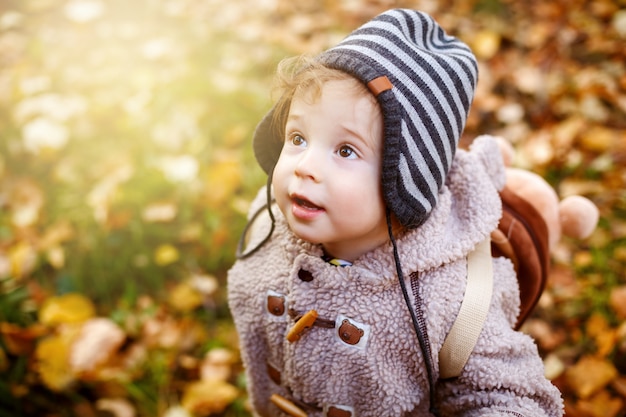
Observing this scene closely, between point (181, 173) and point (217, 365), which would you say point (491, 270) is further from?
point (181, 173)

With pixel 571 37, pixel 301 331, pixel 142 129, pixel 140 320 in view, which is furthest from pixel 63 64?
pixel 571 37

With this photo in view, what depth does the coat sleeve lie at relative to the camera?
0.96m

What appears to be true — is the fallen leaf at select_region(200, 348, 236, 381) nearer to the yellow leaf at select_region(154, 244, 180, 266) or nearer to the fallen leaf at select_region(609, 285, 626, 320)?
the yellow leaf at select_region(154, 244, 180, 266)

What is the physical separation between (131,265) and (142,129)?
28.4 inches

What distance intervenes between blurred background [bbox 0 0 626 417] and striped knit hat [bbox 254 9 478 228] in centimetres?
33

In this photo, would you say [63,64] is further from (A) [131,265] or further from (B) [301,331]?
(B) [301,331]

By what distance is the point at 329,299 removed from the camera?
1019mm

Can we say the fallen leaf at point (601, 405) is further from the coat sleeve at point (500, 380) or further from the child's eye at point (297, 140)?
the child's eye at point (297, 140)

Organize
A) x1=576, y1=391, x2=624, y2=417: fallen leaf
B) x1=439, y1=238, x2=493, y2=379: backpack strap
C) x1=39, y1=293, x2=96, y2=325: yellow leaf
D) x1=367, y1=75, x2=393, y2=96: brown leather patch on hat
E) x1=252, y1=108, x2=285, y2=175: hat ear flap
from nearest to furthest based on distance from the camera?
x1=367, y1=75, x2=393, y2=96: brown leather patch on hat < x1=439, y1=238, x2=493, y2=379: backpack strap < x1=252, y1=108, x2=285, y2=175: hat ear flap < x1=576, y1=391, x2=624, y2=417: fallen leaf < x1=39, y1=293, x2=96, y2=325: yellow leaf

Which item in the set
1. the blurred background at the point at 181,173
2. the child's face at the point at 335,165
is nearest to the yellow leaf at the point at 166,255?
the blurred background at the point at 181,173

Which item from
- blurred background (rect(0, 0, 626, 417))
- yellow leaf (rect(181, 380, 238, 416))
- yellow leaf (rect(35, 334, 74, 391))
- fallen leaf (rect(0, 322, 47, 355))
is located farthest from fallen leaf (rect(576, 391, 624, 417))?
fallen leaf (rect(0, 322, 47, 355))

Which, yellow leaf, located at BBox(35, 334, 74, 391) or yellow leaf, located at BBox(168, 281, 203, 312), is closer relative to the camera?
yellow leaf, located at BBox(35, 334, 74, 391)

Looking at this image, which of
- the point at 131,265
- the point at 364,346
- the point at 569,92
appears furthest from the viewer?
the point at 569,92

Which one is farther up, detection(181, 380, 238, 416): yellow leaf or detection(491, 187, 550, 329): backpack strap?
detection(491, 187, 550, 329): backpack strap
